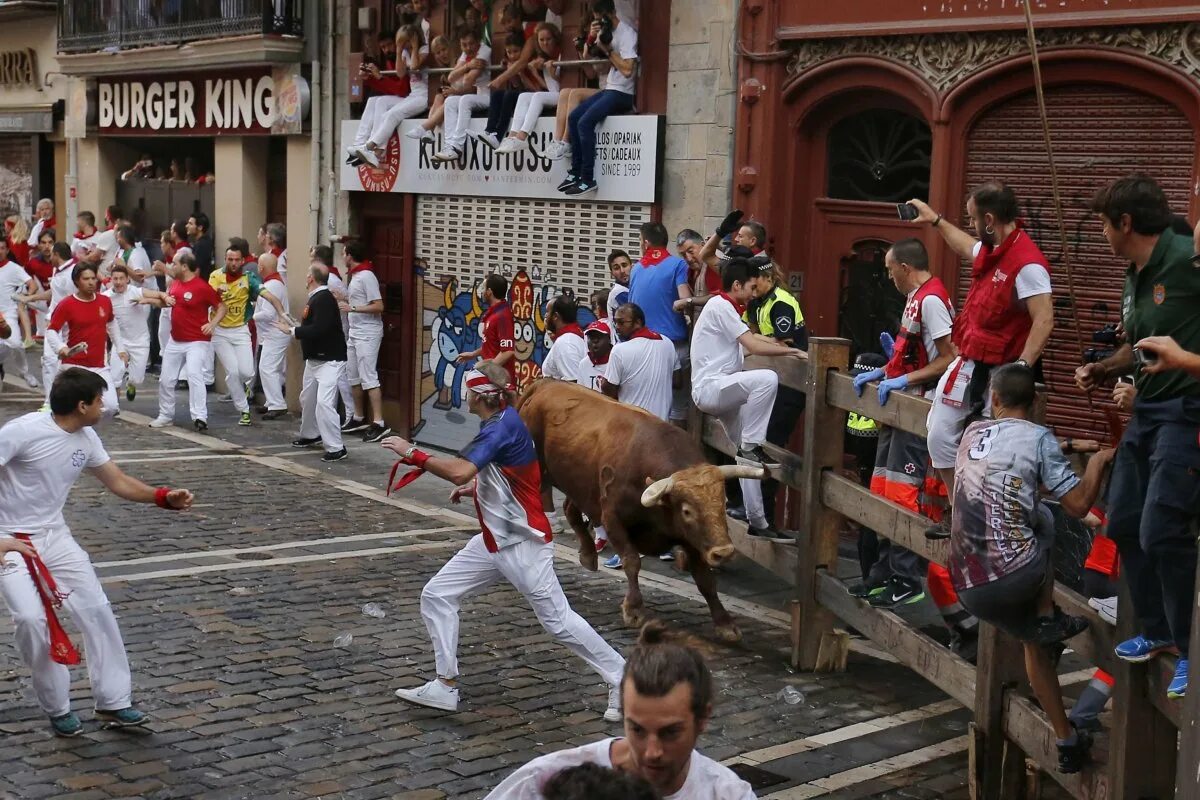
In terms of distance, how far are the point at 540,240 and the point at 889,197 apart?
15.9ft

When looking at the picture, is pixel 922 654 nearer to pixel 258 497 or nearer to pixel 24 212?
pixel 258 497

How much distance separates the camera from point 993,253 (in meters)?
8.00

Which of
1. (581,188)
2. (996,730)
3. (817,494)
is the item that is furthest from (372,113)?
(996,730)

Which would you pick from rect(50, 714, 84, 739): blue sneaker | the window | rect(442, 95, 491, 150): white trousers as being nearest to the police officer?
rect(50, 714, 84, 739): blue sneaker

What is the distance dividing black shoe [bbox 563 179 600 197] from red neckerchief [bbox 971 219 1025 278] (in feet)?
26.5

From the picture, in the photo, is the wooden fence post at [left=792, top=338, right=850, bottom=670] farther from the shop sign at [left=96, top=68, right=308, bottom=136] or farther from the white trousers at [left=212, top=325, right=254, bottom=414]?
the shop sign at [left=96, top=68, right=308, bottom=136]

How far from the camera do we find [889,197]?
43.5 ft

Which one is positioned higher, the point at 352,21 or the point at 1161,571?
the point at 352,21

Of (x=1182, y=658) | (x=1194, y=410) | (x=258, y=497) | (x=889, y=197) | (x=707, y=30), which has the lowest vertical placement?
(x=258, y=497)

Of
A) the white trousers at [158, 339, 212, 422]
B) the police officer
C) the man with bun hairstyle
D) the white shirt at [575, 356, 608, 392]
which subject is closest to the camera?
the man with bun hairstyle

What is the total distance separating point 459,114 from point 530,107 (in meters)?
1.28

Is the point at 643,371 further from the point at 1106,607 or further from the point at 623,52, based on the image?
the point at 1106,607

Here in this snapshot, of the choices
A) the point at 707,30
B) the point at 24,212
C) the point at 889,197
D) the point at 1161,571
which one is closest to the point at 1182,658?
the point at 1161,571

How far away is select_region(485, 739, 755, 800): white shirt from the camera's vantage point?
4.03m
